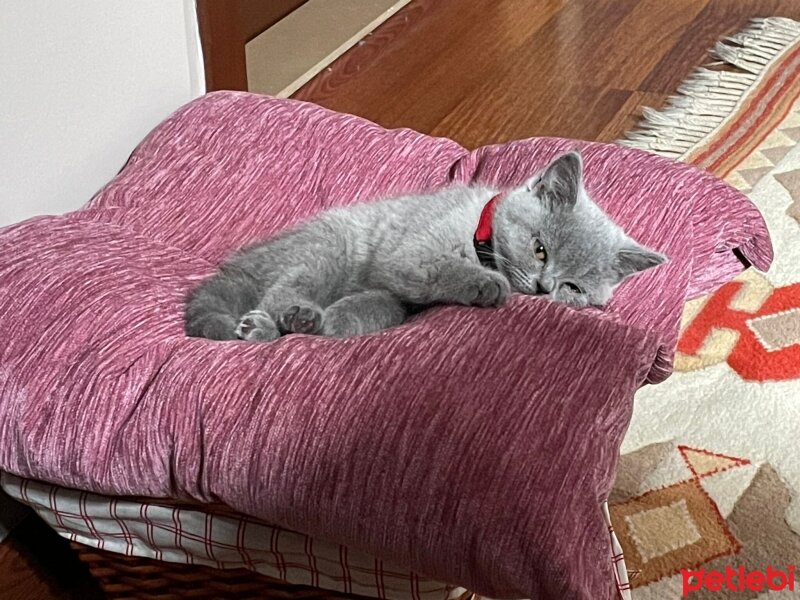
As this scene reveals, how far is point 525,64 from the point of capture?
8.68 feet

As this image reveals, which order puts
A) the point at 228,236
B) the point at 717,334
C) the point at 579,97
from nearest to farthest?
the point at 228,236 → the point at 717,334 → the point at 579,97

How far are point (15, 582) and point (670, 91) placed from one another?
1900 millimetres

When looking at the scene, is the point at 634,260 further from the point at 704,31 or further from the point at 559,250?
the point at 704,31

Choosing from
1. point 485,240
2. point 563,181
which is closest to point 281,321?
point 485,240

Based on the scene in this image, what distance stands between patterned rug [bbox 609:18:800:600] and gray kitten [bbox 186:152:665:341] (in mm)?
329

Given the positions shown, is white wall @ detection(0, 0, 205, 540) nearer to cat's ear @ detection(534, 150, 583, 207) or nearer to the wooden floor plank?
cat's ear @ detection(534, 150, 583, 207)

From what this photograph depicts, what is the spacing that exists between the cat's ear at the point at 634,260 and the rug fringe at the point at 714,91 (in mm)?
995

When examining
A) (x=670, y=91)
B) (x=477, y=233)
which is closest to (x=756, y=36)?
(x=670, y=91)


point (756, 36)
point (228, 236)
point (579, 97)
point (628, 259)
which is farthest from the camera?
point (756, 36)

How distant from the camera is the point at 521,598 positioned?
2.97 feet

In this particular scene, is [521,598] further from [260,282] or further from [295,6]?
[295,6]

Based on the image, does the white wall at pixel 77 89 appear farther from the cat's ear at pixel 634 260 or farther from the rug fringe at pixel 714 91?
the rug fringe at pixel 714 91

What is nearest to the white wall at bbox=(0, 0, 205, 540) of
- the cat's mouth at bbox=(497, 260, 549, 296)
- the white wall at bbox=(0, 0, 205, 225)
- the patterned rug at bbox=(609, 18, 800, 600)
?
the white wall at bbox=(0, 0, 205, 225)

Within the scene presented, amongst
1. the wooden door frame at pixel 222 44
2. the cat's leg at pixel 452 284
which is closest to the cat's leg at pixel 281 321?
the cat's leg at pixel 452 284
